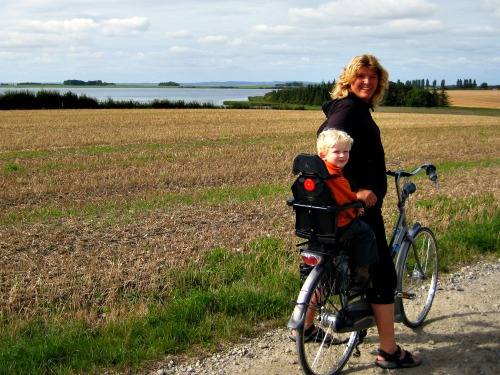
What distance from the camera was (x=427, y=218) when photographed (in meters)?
8.90

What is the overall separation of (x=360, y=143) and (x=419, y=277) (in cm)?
188

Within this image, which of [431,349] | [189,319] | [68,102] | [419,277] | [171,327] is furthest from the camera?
[68,102]

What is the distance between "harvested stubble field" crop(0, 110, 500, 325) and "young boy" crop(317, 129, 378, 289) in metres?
2.27

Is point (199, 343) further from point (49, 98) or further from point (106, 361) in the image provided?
point (49, 98)

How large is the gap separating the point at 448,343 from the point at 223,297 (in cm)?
207

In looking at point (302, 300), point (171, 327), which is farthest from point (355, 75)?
point (171, 327)

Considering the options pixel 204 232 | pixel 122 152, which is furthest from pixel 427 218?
pixel 122 152

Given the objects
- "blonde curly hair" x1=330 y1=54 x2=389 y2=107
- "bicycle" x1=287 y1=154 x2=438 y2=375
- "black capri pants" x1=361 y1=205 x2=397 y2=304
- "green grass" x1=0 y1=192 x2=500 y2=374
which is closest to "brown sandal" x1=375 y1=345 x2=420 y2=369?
"bicycle" x1=287 y1=154 x2=438 y2=375

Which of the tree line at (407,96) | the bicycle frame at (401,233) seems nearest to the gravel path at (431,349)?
the bicycle frame at (401,233)

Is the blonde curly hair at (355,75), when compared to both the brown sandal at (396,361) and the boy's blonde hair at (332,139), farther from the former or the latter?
the brown sandal at (396,361)

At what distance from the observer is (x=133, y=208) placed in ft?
34.7

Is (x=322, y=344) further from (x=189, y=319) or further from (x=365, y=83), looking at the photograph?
(x=365, y=83)

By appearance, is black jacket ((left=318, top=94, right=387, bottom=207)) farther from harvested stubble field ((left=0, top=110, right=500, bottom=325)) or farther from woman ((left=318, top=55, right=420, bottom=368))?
harvested stubble field ((left=0, top=110, right=500, bottom=325))

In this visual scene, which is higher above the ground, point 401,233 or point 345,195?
point 345,195
